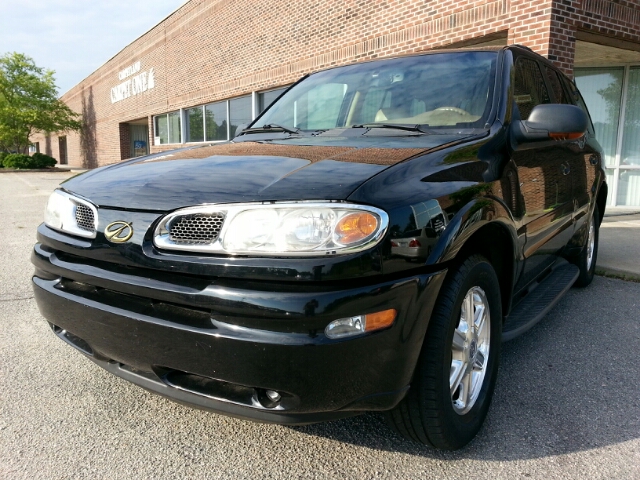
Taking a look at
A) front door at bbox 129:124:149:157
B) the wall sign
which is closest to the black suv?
the wall sign

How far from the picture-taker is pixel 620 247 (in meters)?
6.38

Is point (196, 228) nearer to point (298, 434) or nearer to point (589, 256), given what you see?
point (298, 434)

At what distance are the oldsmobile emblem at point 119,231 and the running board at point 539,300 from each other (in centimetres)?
170

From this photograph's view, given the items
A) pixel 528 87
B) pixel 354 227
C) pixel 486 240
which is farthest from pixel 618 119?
pixel 354 227

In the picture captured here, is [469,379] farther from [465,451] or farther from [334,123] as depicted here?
[334,123]

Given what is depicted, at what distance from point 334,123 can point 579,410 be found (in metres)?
1.94

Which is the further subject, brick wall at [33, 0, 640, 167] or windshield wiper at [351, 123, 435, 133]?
brick wall at [33, 0, 640, 167]

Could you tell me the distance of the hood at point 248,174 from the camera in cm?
178

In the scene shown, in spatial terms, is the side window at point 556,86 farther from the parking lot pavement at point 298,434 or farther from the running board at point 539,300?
the parking lot pavement at point 298,434

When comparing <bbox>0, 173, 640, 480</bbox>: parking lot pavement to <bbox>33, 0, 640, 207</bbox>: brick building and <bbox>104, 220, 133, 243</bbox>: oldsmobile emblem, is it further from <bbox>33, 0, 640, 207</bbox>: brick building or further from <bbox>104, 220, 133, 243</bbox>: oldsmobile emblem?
<bbox>33, 0, 640, 207</bbox>: brick building

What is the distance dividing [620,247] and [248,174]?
5.91 m

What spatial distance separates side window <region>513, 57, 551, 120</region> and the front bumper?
155 centimetres

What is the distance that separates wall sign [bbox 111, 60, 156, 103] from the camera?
21.4 m

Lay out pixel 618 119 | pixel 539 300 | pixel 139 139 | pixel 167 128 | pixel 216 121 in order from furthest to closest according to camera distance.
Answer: pixel 139 139 → pixel 167 128 → pixel 216 121 → pixel 618 119 → pixel 539 300
